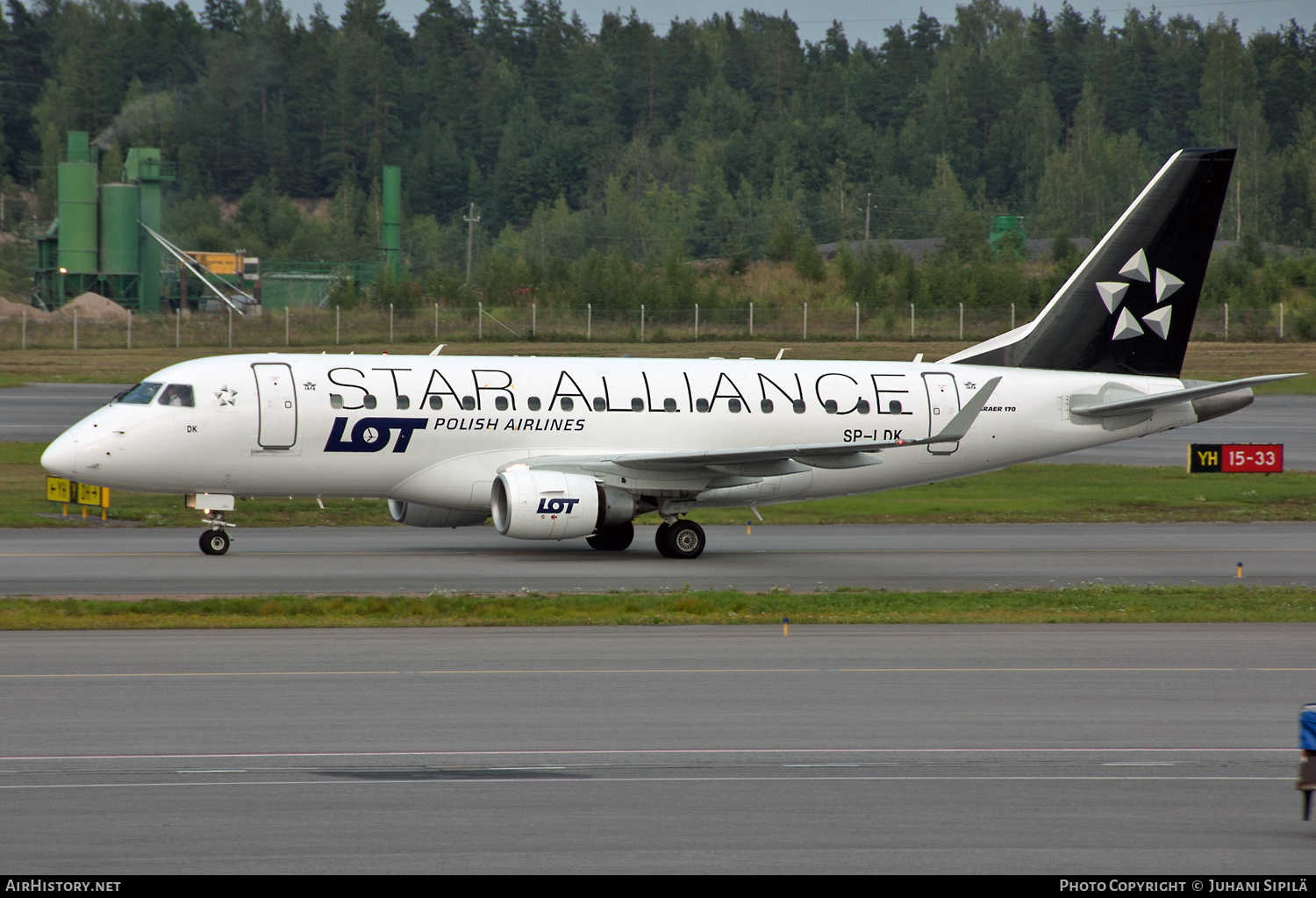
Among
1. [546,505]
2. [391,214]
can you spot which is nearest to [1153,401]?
[546,505]

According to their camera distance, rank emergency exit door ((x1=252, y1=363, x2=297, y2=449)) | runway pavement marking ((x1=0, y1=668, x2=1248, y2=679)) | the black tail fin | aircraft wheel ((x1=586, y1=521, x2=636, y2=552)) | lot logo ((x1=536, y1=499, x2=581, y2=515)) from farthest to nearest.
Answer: the black tail fin < aircraft wheel ((x1=586, y1=521, x2=636, y2=552)) < emergency exit door ((x1=252, y1=363, x2=297, y2=449)) < lot logo ((x1=536, y1=499, x2=581, y2=515)) < runway pavement marking ((x1=0, y1=668, x2=1248, y2=679))

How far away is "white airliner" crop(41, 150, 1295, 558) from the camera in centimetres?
2695

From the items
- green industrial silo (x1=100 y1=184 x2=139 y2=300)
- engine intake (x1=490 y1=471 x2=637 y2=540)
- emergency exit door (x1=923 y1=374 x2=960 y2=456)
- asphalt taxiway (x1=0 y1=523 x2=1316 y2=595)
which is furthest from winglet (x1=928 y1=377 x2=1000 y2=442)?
green industrial silo (x1=100 y1=184 x2=139 y2=300)

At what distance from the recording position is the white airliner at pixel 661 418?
26953 mm

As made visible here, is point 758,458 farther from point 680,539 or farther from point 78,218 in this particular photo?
point 78,218

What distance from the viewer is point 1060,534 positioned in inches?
1276

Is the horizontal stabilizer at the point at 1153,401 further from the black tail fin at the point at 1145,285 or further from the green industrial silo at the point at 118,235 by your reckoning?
the green industrial silo at the point at 118,235

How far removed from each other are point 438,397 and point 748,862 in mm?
19360

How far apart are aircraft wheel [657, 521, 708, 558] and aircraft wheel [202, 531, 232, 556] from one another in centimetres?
831

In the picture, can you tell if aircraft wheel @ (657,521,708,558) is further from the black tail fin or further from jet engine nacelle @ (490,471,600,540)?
the black tail fin

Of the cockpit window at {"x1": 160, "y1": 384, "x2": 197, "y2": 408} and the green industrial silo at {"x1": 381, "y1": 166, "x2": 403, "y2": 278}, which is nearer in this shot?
the cockpit window at {"x1": 160, "y1": 384, "x2": 197, "y2": 408}

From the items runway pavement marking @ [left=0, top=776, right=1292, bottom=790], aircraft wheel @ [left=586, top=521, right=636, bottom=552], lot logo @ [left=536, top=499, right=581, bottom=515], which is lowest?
runway pavement marking @ [left=0, top=776, right=1292, bottom=790]

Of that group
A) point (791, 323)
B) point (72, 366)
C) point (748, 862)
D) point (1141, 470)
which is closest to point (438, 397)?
point (748, 862)

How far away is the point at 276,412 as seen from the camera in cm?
2712
